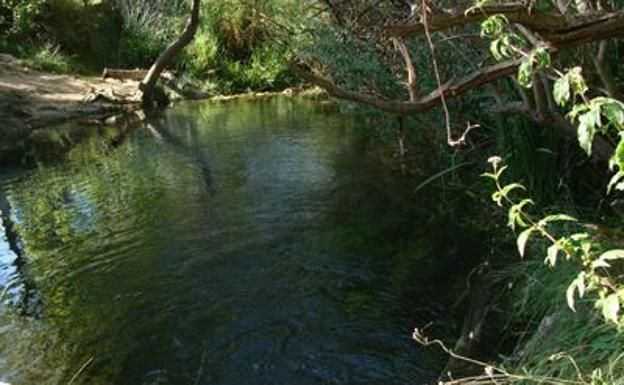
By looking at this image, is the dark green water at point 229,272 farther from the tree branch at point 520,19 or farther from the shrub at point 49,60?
the shrub at point 49,60

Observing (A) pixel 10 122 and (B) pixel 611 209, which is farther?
(A) pixel 10 122

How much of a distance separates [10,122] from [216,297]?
33.5ft

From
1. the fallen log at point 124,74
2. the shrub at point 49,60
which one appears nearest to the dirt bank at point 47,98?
the fallen log at point 124,74

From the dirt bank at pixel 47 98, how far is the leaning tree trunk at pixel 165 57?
285 mm

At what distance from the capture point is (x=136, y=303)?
5504mm

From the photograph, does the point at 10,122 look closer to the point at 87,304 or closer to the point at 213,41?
the point at 213,41

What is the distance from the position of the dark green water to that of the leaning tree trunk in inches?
294

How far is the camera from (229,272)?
6.02 m

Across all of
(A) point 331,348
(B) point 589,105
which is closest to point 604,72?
(B) point 589,105

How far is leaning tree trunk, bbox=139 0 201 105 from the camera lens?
17.5 meters

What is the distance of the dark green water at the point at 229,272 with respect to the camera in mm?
4535

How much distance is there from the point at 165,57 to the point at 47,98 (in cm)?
295

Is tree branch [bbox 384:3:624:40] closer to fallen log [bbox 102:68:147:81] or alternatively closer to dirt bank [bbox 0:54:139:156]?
dirt bank [bbox 0:54:139:156]

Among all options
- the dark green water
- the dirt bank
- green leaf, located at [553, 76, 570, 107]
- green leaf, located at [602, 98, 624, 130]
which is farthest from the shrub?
green leaf, located at [602, 98, 624, 130]
